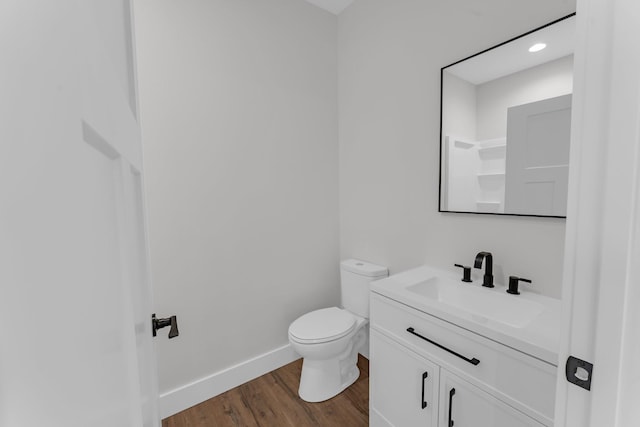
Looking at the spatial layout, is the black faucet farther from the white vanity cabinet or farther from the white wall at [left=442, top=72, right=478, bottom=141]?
the white wall at [left=442, top=72, right=478, bottom=141]

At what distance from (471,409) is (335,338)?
774 mm

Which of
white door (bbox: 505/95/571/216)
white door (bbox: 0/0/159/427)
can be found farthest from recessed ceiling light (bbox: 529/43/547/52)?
white door (bbox: 0/0/159/427)

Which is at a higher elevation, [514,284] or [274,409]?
[514,284]

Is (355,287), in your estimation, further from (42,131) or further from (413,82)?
(42,131)

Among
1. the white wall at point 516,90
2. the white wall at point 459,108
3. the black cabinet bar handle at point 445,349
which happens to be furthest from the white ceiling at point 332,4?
the black cabinet bar handle at point 445,349

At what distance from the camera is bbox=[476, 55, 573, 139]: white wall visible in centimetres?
115

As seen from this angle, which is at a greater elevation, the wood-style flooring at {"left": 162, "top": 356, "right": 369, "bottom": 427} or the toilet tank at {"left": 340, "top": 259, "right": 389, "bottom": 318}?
the toilet tank at {"left": 340, "top": 259, "right": 389, "bottom": 318}

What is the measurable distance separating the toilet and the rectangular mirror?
78cm

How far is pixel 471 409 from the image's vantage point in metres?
1.04

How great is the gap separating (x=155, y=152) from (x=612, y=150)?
1781 millimetres

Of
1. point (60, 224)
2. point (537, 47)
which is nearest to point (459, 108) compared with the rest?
point (537, 47)

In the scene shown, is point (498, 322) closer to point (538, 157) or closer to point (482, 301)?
point (482, 301)

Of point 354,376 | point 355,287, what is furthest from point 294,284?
point 354,376

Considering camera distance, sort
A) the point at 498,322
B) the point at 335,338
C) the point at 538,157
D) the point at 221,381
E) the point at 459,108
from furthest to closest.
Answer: the point at 221,381 → the point at 335,338 → the point at 459,108 → the point at 538,157 → the point at 498,322
